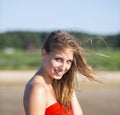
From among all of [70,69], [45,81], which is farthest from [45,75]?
[70,69]

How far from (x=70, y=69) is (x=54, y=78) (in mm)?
224

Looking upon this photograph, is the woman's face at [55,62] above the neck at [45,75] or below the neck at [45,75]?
above

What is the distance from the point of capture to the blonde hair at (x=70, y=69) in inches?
124

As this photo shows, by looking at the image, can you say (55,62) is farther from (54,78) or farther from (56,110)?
→ (56,110)

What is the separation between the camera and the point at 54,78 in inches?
128

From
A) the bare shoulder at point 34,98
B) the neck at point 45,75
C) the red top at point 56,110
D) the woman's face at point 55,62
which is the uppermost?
the woman's face at point 55,62

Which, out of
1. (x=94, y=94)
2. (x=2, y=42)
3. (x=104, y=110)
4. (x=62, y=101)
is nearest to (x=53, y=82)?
(x=62, y=101)

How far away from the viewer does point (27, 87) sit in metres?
3.01

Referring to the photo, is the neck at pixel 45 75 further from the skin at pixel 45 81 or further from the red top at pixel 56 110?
the red top at pixel 56 110

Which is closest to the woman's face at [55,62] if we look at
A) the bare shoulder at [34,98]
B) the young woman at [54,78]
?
the young woman at [54,78]

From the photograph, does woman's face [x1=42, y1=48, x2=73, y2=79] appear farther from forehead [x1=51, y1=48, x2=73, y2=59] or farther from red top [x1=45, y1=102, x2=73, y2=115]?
red top [x1=45, y1=102, x2=73, y2=115]

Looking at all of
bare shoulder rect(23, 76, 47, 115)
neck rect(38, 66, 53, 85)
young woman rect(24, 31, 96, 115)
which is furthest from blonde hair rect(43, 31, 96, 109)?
bare shoulder rect(23, 76, 47, 115)

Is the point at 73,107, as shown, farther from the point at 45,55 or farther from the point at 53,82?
the point at 45,55

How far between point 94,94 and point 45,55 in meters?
16.8
